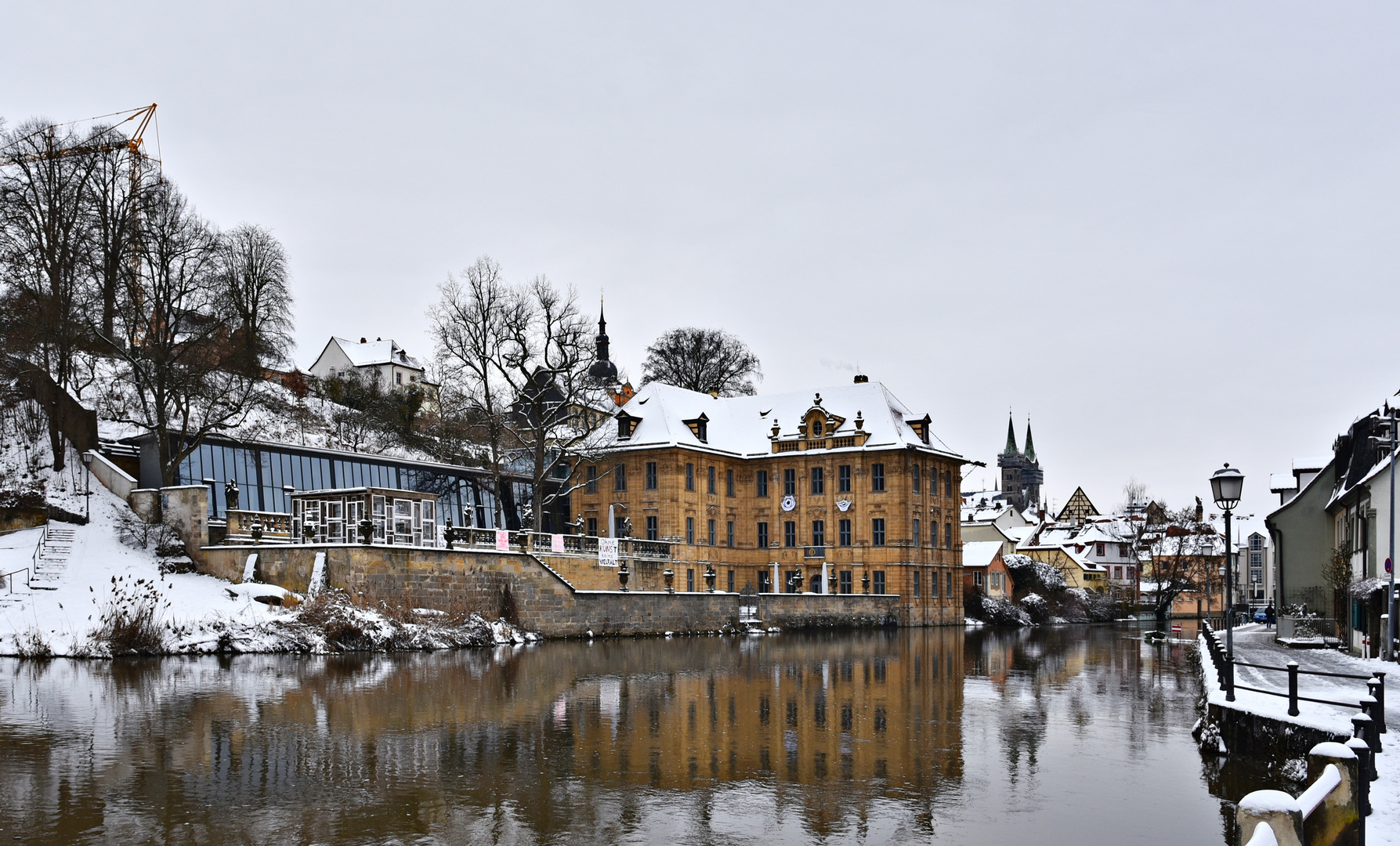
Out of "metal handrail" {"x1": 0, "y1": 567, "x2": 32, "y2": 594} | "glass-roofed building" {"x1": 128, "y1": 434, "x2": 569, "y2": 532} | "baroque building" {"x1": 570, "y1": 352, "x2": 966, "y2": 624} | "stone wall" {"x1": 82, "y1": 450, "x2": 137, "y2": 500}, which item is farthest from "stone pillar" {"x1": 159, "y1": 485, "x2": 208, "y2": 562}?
"baroque building" {"x1": 570, "y1": 352, "x2": 966, "y2": 624}

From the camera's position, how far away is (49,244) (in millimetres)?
42750

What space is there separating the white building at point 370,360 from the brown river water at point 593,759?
284 ft

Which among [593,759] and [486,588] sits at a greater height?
[593,759]

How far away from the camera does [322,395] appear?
72.9 metres

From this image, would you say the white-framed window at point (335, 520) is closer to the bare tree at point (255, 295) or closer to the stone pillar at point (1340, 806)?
the bare tree at point (255, 295)

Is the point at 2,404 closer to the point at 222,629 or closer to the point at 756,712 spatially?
the point at 222,629

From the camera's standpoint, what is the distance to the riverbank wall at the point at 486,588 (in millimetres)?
36062

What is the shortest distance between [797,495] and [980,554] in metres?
17.3

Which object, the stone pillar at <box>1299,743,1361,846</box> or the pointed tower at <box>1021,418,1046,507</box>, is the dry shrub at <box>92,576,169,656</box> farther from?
the pointed tower at <box>1021,418,1046,507</box>

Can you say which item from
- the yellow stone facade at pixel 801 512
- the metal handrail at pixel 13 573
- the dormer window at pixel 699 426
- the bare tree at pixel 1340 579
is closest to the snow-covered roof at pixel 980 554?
the yellow stone facade at pixel 801 512

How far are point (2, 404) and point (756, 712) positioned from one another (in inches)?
1323

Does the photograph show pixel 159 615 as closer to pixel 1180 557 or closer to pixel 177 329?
pixel 177 329

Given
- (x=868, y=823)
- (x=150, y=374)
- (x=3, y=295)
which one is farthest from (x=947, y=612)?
(x=868, y=823)

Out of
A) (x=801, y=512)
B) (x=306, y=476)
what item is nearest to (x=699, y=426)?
(x=801, y=512)
